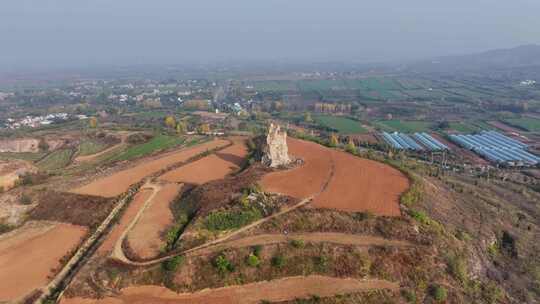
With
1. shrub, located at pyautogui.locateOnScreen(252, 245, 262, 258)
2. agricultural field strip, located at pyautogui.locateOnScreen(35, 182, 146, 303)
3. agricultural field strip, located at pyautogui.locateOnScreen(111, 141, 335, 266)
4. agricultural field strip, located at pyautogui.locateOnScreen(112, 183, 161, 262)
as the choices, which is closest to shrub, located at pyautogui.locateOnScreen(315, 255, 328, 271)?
shrub, located at pyautogui.locateOnScreen(252, 245, 262, 258)

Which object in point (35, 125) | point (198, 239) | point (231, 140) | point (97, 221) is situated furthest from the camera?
point (35, 125)

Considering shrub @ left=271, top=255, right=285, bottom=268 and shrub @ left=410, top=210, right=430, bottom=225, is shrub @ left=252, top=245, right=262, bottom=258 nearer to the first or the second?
shrub @ left=271, top=255, right=285, bottom=268

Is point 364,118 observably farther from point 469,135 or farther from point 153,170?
point 153,170

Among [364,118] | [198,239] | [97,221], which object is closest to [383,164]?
[198,239]

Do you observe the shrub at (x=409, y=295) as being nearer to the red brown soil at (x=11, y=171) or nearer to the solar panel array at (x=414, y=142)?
the red brown soil at (x=11, y=171)

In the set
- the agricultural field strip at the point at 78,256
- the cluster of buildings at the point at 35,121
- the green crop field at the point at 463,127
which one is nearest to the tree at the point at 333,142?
the agricultural field strip at the point at 78,256

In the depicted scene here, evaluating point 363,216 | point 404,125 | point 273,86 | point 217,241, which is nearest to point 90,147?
point 217,241
